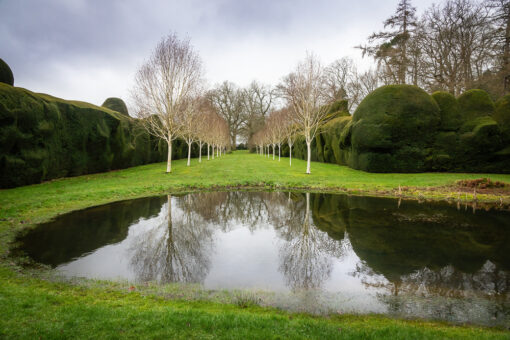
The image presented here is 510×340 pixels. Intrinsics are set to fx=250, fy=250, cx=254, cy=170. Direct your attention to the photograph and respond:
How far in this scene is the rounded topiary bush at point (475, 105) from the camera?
57.6 ft

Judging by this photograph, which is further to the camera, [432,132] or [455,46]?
[455,46]

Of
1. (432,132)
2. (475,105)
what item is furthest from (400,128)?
(475,105)

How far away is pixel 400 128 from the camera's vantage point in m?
18.3

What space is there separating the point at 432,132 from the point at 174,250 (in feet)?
64.7

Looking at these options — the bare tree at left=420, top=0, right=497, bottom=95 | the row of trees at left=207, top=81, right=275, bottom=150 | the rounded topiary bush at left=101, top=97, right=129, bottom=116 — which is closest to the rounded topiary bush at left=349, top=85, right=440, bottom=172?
the bare tree at left=420, top=0, right=497, bottom=95

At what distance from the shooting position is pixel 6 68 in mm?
14578

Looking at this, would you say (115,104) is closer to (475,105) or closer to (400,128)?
(400,128)

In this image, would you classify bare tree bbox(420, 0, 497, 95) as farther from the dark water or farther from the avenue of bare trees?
the dark water

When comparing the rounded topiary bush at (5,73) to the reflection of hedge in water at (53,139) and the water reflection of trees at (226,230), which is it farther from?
the water reflection of trees at (226,230)

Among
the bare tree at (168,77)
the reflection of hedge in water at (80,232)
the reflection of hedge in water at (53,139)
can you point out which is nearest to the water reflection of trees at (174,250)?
the reflection of hedge in water at (80,232)

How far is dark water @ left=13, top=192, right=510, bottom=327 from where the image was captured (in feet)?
13.6

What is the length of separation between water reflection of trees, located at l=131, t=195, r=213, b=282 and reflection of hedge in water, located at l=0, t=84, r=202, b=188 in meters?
9.41

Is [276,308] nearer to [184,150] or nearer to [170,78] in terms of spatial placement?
[170,78]

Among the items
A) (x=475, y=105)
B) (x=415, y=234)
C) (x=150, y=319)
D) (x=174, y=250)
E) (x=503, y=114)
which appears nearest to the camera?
(x=150, y=319)
